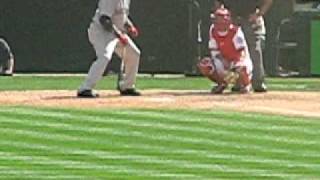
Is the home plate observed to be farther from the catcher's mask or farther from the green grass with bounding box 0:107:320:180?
the catcher's mask

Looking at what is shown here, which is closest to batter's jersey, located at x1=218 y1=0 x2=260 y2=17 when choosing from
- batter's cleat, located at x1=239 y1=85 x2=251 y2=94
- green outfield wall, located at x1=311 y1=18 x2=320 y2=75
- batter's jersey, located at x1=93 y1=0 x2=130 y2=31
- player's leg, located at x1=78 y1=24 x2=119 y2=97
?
batter's cleat, located at x1=239 y1=85 x2=251 y2=94

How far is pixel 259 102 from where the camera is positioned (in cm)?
1614

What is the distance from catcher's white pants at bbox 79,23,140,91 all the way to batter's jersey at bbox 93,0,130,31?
6.9 inches

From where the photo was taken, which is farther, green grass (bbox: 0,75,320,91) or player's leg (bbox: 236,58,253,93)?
green grass (bbox: 0,75,320,91)

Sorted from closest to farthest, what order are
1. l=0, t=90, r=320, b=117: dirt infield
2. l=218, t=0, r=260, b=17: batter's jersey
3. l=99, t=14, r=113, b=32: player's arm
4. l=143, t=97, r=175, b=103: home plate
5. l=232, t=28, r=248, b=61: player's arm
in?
l=0, t=90, r=320, b=117: dirt infield, l=143, t=97, r=175, b=103: home plate, l=99, t=14, r=113, b=32: player's arm, l=232, t=28, r=248, b=61: player's arm, l=218, t=0, r=260, b=17: batter's jersey

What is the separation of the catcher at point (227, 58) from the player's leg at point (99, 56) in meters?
1.69

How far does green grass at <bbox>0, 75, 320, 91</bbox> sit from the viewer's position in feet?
64.2

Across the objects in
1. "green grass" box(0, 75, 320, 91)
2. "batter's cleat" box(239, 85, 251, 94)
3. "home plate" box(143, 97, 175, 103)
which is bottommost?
"green grass" box(0, 75, 320, 91)

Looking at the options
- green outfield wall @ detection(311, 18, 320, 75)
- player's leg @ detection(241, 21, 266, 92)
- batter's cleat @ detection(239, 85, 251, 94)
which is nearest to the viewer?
batter's cleat @ detection(239, 85, 251, 94)

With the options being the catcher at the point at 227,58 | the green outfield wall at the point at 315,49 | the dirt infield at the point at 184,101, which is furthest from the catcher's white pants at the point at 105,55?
the green outfield wall at the point at 315,49

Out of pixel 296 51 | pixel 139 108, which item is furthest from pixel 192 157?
pixel 296 51

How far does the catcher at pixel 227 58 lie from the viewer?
57.4 feet

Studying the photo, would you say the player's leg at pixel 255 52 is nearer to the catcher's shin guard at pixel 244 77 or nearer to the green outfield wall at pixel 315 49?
the catcher's shin guard at pixel 244 77

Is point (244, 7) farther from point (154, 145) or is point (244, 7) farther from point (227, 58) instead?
point (154, 145)
